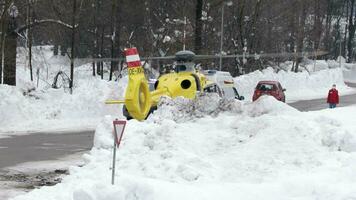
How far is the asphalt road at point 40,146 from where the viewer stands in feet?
46.4

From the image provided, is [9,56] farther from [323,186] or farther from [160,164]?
[323,186]

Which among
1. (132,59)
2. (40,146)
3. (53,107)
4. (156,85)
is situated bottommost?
(40,146)

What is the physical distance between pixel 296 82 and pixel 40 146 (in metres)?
35.3

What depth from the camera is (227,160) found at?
1117cm

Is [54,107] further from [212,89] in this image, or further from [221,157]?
[221,157]

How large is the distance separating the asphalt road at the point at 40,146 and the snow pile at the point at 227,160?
2.13 metres

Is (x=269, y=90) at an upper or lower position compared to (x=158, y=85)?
lower

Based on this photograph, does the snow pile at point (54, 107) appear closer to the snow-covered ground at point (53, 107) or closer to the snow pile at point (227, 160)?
the snow-covered ground at point (53, 107)

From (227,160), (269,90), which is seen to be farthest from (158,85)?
(269,90)

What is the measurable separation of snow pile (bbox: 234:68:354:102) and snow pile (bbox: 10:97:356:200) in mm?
25653

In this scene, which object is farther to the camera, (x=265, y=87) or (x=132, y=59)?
(x=265, y=87)

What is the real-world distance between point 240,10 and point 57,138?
91.3ft

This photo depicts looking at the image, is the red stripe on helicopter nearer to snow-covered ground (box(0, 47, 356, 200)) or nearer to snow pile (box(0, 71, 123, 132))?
snow-covered ground (box(0, 47, 356, 200))

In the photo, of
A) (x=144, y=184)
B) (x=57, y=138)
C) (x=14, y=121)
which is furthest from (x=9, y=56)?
(x=144, y=184)
